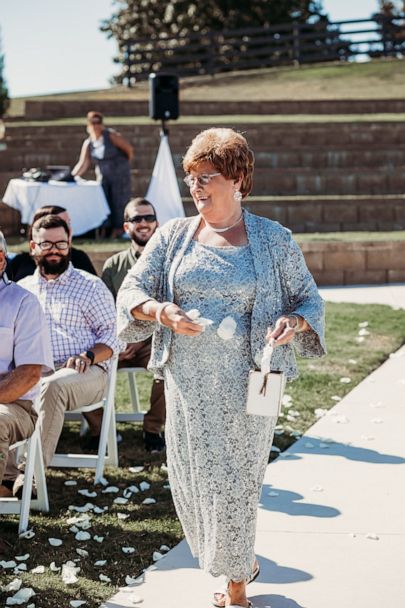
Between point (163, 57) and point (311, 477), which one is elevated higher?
point (163, 57)

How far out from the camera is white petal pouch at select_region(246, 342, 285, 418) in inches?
148

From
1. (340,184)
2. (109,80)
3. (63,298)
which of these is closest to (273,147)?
(340,184)

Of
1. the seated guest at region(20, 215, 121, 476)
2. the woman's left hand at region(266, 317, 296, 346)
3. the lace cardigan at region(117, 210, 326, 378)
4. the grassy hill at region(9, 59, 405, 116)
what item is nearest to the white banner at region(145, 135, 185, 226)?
the seated guest at region(20, 215, 121, 476)

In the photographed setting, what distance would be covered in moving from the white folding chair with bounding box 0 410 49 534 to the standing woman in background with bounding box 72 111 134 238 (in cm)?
952

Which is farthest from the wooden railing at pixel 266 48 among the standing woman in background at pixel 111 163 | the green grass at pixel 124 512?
the green grass at pixel 124 512

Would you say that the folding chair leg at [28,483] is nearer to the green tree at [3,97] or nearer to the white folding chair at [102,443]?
Result: the white folding chair at [102,443]

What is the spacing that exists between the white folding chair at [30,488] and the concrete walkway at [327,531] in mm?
737

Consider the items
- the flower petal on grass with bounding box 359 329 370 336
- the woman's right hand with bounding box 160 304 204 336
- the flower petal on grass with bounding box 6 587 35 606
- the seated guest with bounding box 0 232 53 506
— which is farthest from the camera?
the flower petal on grass with bounding box 359 329 370 336

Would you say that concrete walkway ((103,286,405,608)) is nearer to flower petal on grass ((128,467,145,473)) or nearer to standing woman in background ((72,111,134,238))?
flower petal on grass ((128,467,145,473))

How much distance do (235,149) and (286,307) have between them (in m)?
0.61

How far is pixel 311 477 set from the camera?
5.99 metres

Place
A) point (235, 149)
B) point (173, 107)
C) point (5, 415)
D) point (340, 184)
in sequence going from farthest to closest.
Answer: point (340, 184)
point (173, 107)
point (5, 415)
point (235, 149)

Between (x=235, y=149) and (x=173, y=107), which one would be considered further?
(x=173, y=107)

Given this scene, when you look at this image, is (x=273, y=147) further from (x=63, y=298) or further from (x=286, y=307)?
(x=286, y=307)
